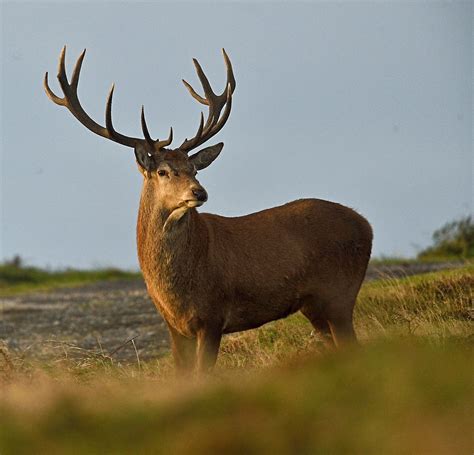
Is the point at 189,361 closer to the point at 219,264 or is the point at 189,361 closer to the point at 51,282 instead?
the point at 219,264

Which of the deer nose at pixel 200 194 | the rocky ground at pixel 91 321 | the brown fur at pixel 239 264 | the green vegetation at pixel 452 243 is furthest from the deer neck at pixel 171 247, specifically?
the green vegetation at pixel 452 243

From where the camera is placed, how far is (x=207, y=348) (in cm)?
786

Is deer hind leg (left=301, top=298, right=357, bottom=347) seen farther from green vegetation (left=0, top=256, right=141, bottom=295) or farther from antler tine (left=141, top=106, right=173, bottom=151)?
green vegetation (left=0, top=256, right=141, bottom=295)

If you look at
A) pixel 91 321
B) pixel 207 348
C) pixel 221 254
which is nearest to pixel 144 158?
pixel 221 254

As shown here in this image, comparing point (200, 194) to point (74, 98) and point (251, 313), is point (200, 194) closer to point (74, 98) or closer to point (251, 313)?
point (251, 313)

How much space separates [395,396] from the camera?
416 centimetres

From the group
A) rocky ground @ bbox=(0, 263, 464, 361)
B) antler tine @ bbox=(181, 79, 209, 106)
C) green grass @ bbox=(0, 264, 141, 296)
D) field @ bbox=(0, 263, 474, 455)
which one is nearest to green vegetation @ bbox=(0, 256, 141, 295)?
green grass @ bbox=(0, 264, 141, 296)

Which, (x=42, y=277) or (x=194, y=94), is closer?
(x=194, y=94)

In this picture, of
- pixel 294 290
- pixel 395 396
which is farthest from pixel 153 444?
pixel 294 290

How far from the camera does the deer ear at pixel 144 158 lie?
27.3 ft

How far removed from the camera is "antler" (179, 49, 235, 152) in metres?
8.81

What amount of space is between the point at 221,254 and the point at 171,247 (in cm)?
43

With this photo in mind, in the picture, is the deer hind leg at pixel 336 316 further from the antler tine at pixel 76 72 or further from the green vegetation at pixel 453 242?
the green vegetation at pixel 453 242

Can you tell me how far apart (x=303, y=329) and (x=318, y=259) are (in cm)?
227
